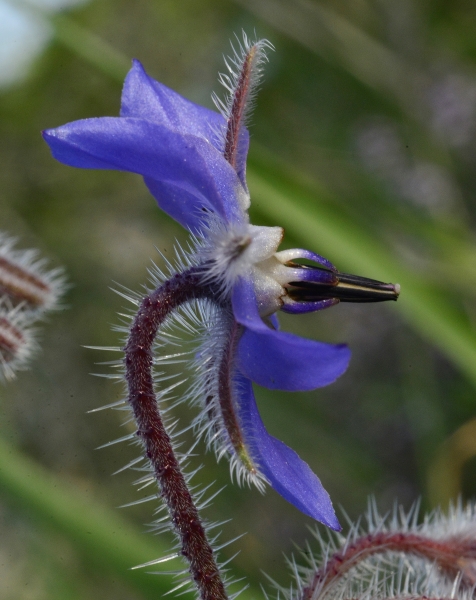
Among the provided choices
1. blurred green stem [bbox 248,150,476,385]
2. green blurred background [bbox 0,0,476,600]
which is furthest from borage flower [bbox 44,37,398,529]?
green blurred background [bbox 0,0,476,600]

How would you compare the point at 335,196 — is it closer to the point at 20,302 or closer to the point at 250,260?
the point at 20,302

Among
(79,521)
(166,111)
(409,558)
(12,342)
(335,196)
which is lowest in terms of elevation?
(79,521)

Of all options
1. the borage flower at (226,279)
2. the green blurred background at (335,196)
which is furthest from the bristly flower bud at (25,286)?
the green blurred background at (335,196)

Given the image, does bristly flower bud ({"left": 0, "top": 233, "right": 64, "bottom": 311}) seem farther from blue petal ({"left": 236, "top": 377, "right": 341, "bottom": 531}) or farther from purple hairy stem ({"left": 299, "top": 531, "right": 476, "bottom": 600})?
purple hairy stem ({"left": 299, "top": 531, "right": 476, "bottom": 600})

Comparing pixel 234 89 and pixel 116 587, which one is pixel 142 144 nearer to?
pixel 234 89

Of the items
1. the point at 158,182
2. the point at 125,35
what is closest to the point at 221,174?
the point at 158,182

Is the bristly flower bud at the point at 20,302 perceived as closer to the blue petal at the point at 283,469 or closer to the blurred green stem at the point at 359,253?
the blue petal at the point at 283,469

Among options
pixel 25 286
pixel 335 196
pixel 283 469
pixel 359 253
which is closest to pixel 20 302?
pixel 25 286
